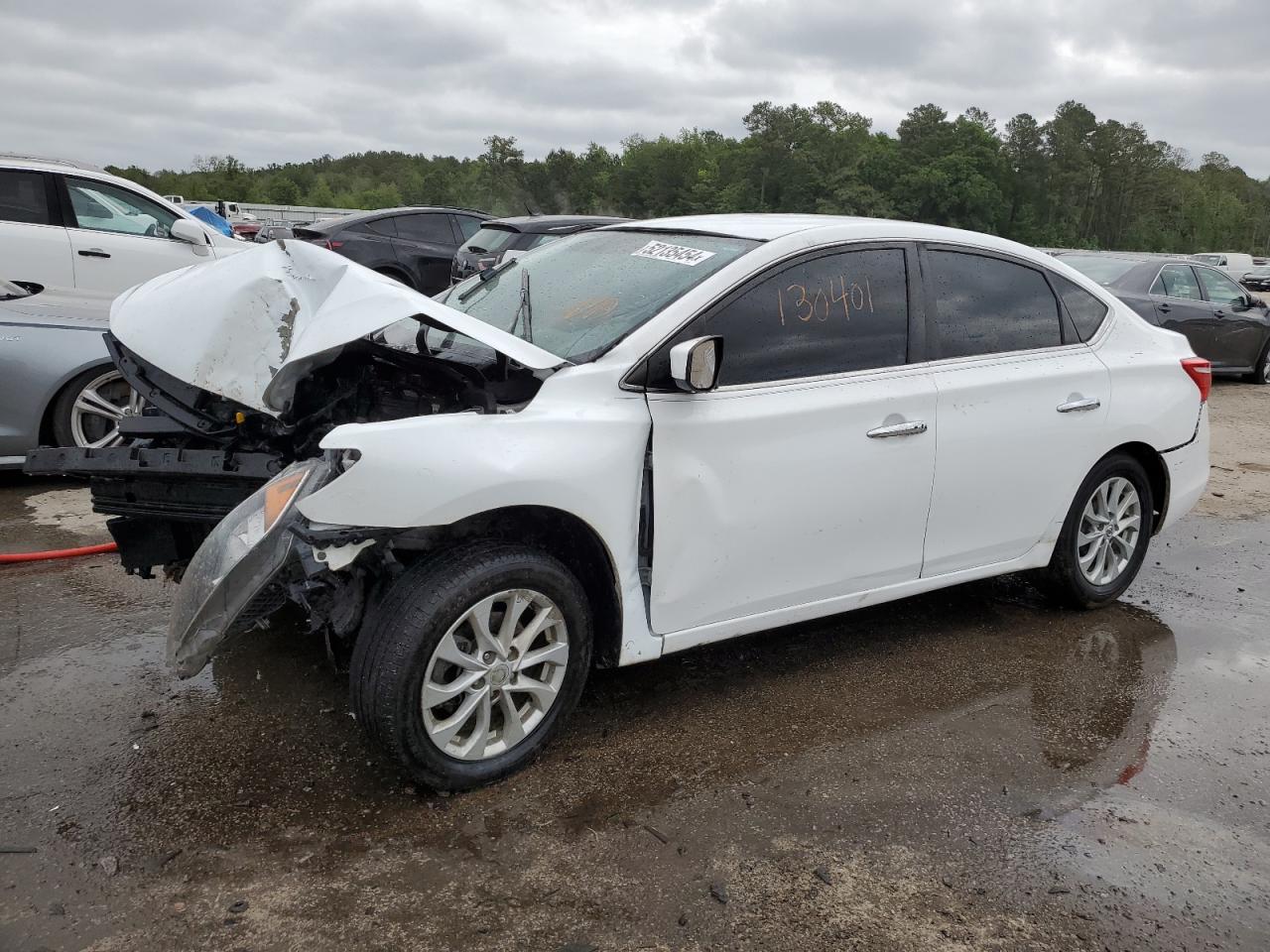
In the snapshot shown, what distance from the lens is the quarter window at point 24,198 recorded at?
823 cm

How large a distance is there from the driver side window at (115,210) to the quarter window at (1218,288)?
11.2 meters

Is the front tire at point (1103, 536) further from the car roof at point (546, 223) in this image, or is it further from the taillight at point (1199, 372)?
the car roof at point (546, 223)

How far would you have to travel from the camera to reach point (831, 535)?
3.57 metres

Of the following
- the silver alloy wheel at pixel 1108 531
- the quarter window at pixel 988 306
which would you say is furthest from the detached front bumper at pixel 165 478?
the silver alloy wheel at pixel 1108 531

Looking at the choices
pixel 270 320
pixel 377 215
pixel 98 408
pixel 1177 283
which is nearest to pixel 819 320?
pixel 270 320

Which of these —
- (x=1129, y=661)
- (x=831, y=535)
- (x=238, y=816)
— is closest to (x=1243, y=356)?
(x=1129, y=661)

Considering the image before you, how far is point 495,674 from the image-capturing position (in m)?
2.96

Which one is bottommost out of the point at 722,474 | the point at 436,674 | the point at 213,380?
the point at 436,674

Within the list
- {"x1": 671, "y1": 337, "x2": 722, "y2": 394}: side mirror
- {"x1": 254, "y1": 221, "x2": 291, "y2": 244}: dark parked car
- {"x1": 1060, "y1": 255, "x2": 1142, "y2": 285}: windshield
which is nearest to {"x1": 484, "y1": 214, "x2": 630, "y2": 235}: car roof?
{"x1": 254, "y1": 221, "x2": 291, "y2": 244}: dark parked car

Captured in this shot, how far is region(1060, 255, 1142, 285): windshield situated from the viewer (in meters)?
11.4

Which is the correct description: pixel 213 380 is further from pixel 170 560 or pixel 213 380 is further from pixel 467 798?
pixel 467 798

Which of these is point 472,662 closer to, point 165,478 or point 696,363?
point 696,363

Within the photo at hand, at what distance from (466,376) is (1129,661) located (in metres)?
3.01

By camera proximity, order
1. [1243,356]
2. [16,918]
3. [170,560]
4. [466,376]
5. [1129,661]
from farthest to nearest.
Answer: [1243,356] < [1129,661] < [170,560] < [466,376] < [16,918]
